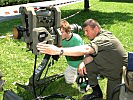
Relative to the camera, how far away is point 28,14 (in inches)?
157

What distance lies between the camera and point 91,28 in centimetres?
454

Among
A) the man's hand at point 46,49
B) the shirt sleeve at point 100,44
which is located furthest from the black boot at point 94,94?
the man's hand at point 46,49

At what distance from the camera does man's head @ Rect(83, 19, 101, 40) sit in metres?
4.50

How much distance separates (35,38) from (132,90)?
1447 mm

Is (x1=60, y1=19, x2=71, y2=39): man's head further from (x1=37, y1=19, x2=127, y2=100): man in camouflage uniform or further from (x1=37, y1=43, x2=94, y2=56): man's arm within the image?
A: (x1=37, y1=43, x2=94, y2=56): man's arm

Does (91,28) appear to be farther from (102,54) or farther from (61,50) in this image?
(61,50)

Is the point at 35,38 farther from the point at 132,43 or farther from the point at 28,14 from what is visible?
the point at 132,43

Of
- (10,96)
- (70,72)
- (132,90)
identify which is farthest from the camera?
(70,72)

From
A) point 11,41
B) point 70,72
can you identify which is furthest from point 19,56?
point 70,72

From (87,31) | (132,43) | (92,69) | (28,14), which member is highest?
(28,14)

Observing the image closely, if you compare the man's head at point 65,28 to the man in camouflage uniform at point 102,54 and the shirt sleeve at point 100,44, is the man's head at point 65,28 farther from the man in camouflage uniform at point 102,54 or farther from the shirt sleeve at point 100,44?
the shirt sleeve at point 100,44

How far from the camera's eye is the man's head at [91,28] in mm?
4502

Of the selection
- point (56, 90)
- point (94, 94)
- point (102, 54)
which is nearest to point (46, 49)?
point (102, 54)

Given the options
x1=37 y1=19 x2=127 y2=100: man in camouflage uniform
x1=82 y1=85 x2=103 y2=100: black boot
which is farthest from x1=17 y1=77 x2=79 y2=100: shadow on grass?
x1=37 y1=19 x2=127 y2=100: man in camouflage uniform
